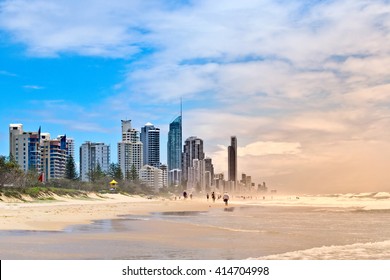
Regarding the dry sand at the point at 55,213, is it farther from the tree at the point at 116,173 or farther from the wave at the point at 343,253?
the tree at the point at 116,173

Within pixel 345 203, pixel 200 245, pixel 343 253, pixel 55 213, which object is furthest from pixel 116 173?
pixel 343 253

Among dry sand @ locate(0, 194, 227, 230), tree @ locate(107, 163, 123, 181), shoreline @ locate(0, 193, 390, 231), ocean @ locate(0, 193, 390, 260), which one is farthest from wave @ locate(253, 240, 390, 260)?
tree @ locate(107, 163, 123, 181)

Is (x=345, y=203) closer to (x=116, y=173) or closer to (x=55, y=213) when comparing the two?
(x=55, y=213)

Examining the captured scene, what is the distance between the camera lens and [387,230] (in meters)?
23.7

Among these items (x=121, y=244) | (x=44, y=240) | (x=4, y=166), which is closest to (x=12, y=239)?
(x=44, y=240)

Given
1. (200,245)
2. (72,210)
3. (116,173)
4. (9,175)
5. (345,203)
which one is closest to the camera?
(200,245)

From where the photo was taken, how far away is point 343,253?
15461 mm

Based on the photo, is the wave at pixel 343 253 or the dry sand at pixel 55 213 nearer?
the wave at pixel 343 253

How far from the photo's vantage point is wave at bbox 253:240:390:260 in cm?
1444

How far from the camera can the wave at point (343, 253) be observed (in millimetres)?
14438

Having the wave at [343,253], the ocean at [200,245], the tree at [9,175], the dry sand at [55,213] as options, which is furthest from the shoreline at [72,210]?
the wave at [343,253]

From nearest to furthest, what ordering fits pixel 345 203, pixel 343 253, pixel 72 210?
pixel 343 253 < pixel 72 210 < pixel 345 203

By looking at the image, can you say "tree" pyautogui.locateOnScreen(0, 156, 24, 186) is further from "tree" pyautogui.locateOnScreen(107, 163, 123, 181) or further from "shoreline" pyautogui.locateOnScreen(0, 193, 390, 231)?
"tree" pyautogui.locateOnScreen(107, 163, 123, 181)
